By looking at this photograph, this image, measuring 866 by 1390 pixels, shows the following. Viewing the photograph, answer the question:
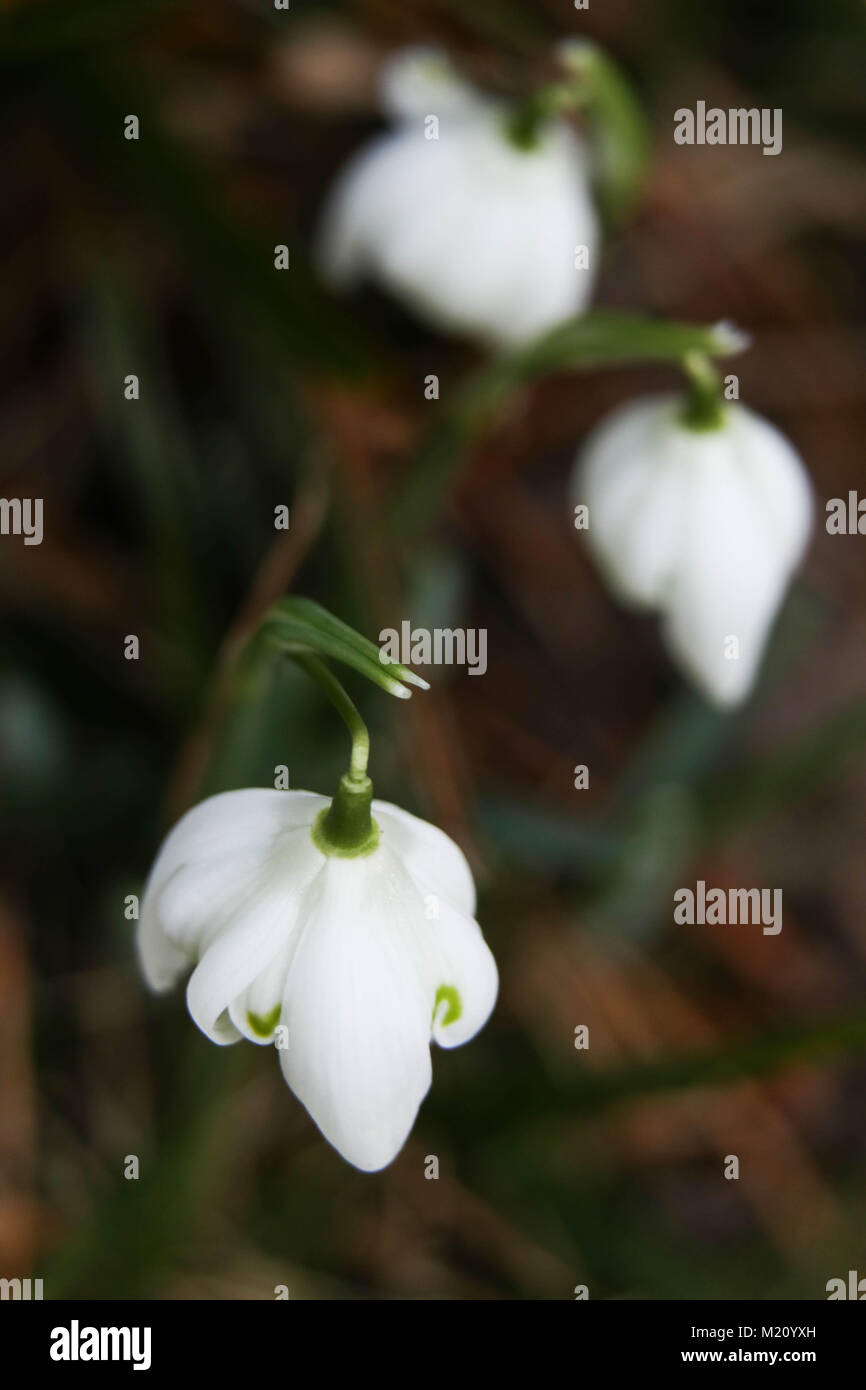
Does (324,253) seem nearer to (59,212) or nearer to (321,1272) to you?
(59,212)

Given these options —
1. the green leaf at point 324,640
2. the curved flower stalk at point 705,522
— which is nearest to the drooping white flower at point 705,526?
the curved flower stalk at point 705,522

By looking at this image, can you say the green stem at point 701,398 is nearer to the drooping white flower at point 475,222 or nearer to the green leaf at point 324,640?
the drooping white flower at point 475,222

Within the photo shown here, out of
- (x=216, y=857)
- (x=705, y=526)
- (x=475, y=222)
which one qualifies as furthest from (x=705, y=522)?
(x=216, y=857)

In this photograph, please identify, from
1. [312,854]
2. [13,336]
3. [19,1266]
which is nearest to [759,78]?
[13,336]

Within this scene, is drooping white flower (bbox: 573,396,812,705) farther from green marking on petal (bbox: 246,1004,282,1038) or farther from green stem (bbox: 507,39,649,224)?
green marking on petal (bbox: 246,1004,282,1038)

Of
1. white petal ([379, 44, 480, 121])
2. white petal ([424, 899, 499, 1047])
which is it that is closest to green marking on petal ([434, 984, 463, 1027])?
Result: white petal ([424, 899, 499, 1047])

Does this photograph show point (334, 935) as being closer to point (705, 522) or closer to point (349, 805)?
point (349, 805)
